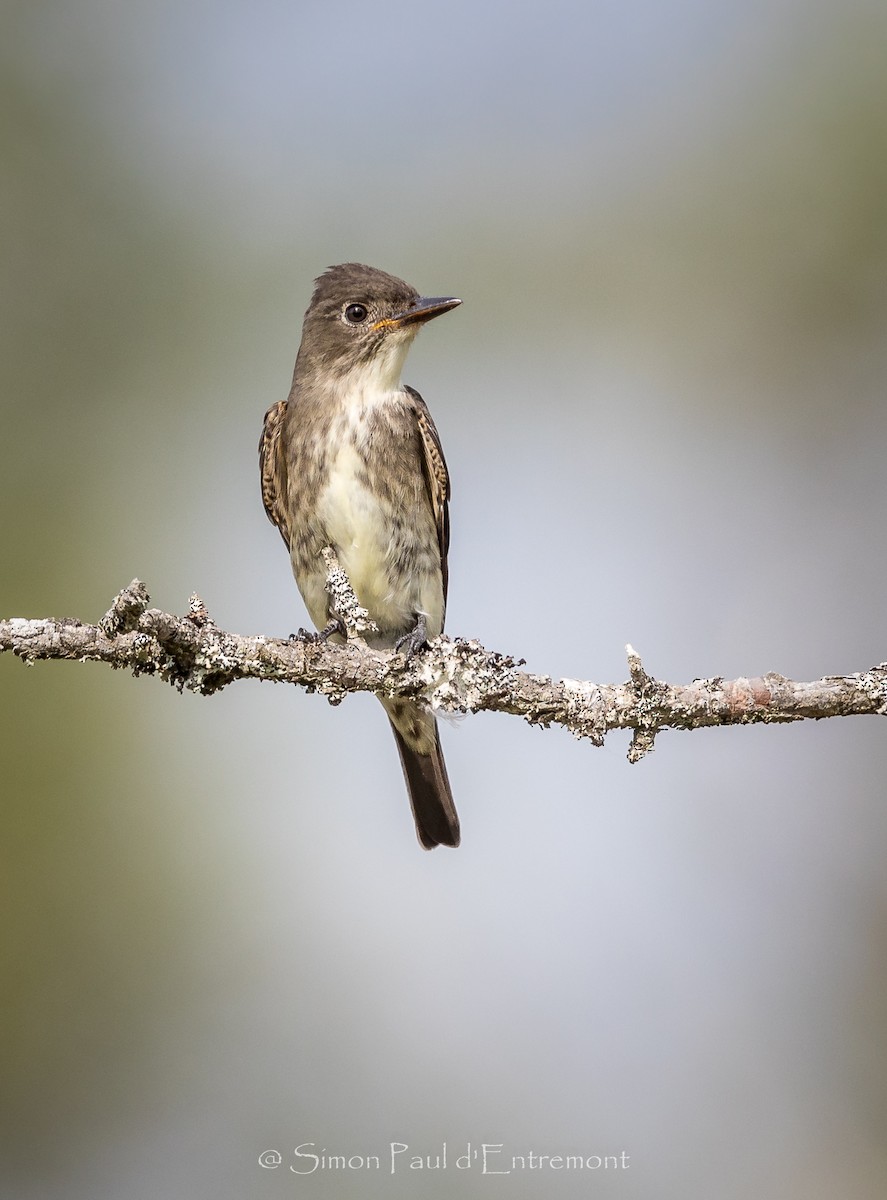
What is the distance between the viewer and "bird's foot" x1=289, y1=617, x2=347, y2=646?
3984 millimetres

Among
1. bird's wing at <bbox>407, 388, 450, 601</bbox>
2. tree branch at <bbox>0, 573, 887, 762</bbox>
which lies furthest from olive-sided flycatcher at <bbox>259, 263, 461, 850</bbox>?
tree branch at <bbox>0, 573, 887, 762</bbox>

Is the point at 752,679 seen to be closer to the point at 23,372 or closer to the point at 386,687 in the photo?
the point at 386,687

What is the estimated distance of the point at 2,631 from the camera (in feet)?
10.7

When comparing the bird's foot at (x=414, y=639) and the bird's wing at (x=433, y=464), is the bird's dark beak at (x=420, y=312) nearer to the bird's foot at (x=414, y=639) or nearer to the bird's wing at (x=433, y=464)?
the bird's wing at (x=433, y=464)

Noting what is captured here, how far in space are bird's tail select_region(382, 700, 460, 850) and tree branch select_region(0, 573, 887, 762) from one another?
1.78 metres

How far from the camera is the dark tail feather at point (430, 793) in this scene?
19.6ft

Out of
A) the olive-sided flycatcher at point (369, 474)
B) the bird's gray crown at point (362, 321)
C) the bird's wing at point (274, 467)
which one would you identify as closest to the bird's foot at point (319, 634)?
the olive-sided flycatcher at point (369, 474)

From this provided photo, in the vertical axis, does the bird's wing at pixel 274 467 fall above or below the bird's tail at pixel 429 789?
above

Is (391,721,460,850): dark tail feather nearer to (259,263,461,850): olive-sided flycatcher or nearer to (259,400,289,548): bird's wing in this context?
(259,263,461,850): olive-sided flycatcher

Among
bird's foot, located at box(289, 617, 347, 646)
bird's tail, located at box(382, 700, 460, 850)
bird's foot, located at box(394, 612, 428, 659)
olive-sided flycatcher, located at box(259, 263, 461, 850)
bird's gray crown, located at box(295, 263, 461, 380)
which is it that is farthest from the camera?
bird's tail, located at box(382, 700, 460, 850)

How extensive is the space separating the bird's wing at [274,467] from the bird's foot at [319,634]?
593mm

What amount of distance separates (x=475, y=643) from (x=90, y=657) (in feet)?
3.96

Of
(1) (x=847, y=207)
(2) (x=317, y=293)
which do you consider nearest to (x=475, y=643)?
(2) (x=317, y=293)

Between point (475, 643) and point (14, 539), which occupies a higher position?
point (14, 539)
